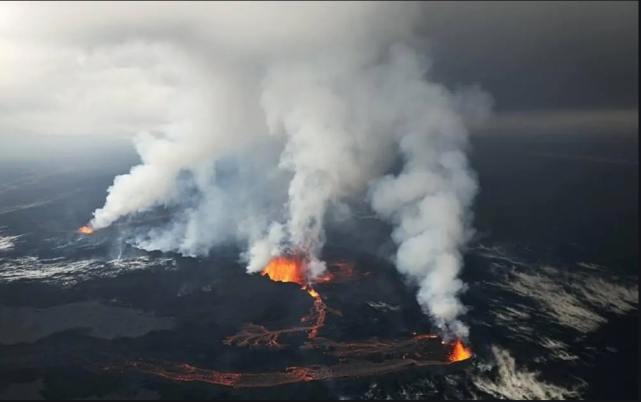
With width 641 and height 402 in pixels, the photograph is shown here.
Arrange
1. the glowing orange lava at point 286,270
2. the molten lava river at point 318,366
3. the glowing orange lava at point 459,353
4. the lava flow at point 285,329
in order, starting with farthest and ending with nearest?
the glowing orange lava at point 286,270 < the lava flow at point 285,329 < the glowing orange lava at point 459,353 < the molten lava river at point 318,366

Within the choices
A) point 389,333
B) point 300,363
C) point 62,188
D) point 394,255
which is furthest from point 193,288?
point 62,188

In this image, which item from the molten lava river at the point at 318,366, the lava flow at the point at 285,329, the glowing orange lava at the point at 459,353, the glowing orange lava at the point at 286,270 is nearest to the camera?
the molten lava river at the point at 318,366

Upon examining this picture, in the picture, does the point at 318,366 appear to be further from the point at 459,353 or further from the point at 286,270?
the point at 286,270

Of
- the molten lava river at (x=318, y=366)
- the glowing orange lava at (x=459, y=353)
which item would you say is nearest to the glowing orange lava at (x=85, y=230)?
the molten lava river at (x=318, y=366)

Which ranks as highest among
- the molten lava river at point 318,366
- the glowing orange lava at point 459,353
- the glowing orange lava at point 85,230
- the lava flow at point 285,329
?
the glowing orange lava at point 85,230

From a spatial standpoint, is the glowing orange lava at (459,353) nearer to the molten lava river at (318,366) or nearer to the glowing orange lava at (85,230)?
the molten lava river at (318,366)

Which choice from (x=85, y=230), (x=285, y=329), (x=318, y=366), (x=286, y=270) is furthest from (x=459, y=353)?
(x=85, y=230)

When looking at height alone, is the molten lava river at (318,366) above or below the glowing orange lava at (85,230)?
below
